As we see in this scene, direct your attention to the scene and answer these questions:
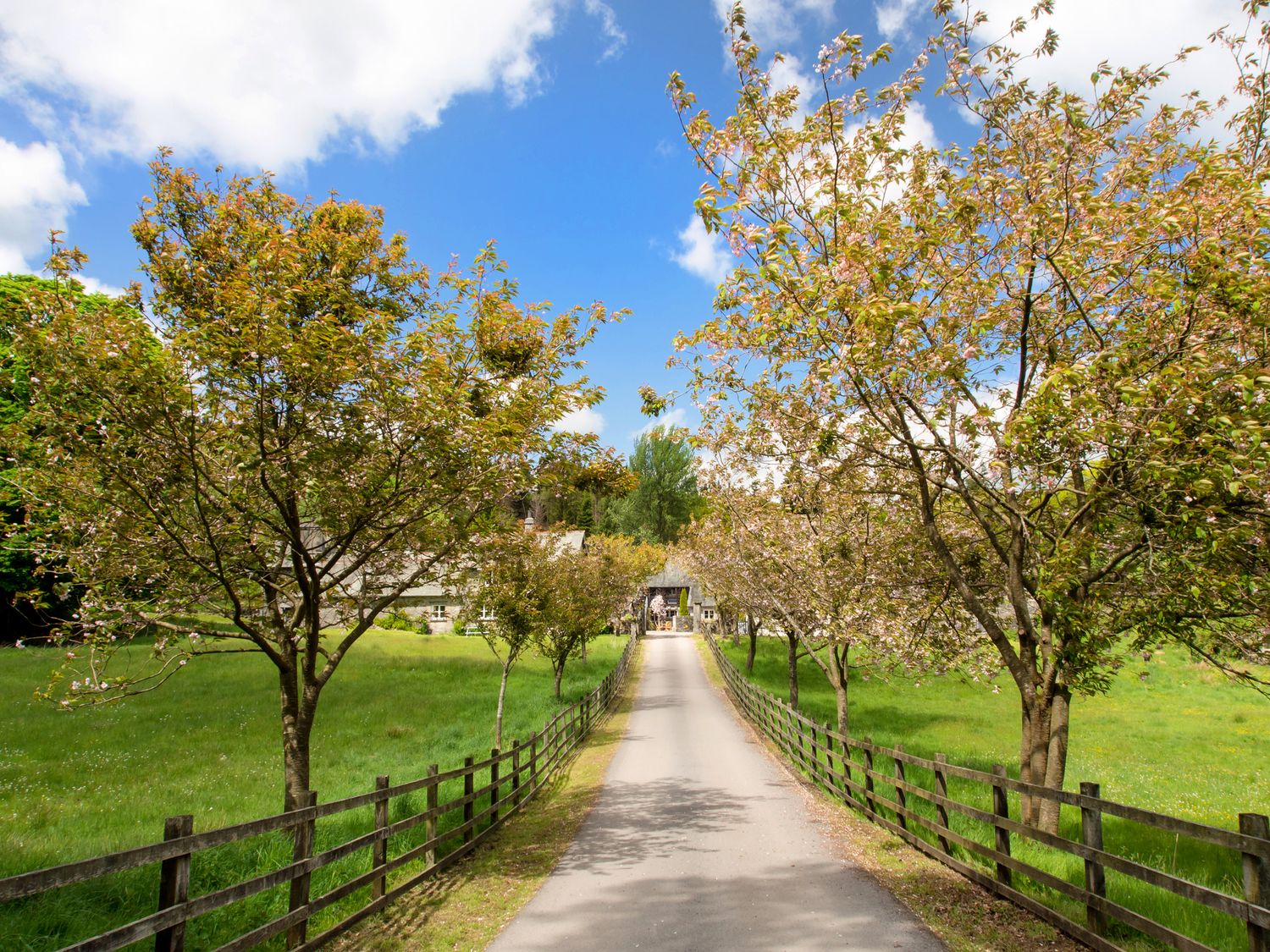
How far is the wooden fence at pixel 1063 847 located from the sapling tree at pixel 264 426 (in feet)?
21.0

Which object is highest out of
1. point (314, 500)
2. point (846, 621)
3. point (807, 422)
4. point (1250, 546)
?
point (807, 422)

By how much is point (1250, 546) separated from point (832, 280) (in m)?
4.55

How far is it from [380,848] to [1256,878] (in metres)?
6.88

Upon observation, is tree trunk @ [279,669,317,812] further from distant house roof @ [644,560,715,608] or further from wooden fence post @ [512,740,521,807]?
distant house roof @ [644,560,715,608]

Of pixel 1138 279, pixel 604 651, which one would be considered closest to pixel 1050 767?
pixel 1138 279

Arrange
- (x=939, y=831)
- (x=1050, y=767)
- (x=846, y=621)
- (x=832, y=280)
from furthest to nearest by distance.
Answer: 1. (x=846, y=621)
2. (x=1050, y=767)
3. (x=939, y=831)
4. (x=832, y=280)

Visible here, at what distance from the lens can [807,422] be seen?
8883 millimetres

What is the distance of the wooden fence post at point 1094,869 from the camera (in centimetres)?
542

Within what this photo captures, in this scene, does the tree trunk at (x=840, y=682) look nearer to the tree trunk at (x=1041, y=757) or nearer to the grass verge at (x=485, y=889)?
the grass verge at (x=485, y=889)

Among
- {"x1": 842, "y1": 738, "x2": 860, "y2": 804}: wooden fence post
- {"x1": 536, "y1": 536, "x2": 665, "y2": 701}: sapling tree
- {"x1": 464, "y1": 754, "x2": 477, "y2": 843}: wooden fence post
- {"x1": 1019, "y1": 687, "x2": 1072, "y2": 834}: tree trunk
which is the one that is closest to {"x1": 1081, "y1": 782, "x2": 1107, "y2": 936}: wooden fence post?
{"x1": 1019, "y1": 687, "x2": 1072, "y2": 834}: tree trunk

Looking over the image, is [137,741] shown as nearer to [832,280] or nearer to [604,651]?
[832,280]

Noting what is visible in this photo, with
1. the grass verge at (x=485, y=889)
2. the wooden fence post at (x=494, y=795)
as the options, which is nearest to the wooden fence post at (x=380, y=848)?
the grass verge at (x=485, y=889)

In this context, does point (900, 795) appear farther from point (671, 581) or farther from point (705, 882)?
point (671, 581)

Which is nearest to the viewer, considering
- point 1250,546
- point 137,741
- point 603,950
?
point 603,950
